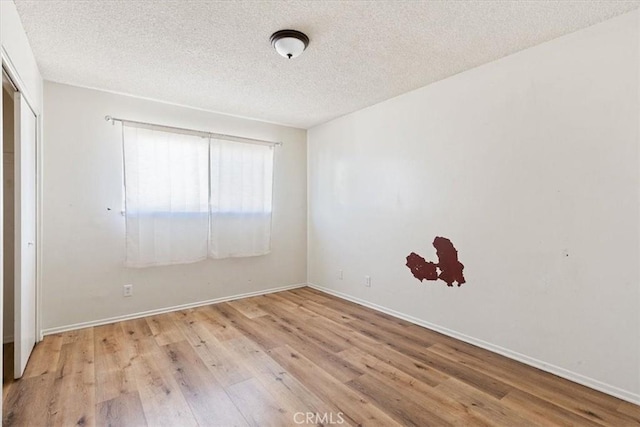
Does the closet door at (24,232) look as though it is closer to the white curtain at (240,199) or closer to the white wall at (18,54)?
the white wall at (18,54)

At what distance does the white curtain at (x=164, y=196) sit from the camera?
3.30 metres

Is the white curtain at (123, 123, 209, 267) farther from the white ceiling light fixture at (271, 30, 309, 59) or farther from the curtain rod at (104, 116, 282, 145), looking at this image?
the white ceiling light fixture at (271, 30, 309, 59)

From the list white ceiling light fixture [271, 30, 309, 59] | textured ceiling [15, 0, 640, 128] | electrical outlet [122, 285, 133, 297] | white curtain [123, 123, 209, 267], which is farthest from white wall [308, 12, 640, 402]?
electrical outlet [122, 285, 133, 297]

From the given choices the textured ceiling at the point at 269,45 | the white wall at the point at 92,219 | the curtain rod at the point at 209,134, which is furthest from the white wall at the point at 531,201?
the white wall at the point at 92,219

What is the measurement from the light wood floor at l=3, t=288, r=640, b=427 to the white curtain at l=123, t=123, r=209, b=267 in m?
0.82

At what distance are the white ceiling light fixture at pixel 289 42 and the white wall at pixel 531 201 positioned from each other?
1.44 m

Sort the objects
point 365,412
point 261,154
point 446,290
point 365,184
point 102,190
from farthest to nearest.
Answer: point 261,154
point 365,184
point 102,190
point 446,290
point 365,412

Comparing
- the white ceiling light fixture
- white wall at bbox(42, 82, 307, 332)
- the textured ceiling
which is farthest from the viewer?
white wall at bbox(42, 82, 307, 332)

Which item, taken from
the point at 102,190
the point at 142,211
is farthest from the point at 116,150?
the point at 142,211

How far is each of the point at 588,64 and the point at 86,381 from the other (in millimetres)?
3940

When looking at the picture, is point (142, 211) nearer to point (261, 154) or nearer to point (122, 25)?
point (261, 154)

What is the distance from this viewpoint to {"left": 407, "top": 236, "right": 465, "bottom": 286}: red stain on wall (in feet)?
9.36

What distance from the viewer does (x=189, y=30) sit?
2.14 metres

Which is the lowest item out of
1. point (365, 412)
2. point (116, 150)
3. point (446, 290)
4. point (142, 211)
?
point (365, 412)
